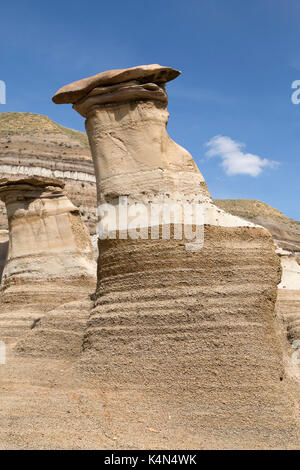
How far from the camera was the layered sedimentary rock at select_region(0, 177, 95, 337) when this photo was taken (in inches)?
643

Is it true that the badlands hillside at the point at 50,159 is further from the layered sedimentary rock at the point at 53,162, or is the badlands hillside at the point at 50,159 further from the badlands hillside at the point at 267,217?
the badlands hillside at the point at 267,217

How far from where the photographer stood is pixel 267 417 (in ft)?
22.3

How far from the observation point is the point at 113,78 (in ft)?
31.3

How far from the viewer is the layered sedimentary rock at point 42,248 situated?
16.3m

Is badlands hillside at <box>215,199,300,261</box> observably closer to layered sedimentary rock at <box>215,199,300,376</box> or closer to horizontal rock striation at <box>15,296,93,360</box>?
layered sedimentary rock at <box>215,199,300,376</box>

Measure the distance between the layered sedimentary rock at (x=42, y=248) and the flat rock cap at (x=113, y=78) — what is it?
7377 millimetres

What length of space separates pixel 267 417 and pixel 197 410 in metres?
0.92

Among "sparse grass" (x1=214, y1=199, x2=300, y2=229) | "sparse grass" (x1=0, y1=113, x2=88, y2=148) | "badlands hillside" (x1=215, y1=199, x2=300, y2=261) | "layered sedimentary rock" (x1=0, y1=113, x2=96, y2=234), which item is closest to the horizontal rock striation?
"layered sedimentary rock" (x1=0, y1=113, x2=96, y2=234)

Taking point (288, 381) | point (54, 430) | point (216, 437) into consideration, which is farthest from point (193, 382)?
point (54, 430)

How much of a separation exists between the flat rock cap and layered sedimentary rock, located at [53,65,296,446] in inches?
0.8

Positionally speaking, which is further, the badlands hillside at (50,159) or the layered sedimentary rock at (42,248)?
the badlands hillside at (50,159)

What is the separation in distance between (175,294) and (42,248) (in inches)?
386

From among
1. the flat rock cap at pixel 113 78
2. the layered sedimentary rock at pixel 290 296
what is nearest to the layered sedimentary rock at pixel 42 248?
the layered sedimentary rock at pixel 290 296

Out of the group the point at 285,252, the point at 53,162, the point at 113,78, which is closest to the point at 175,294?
the point at 113,78
